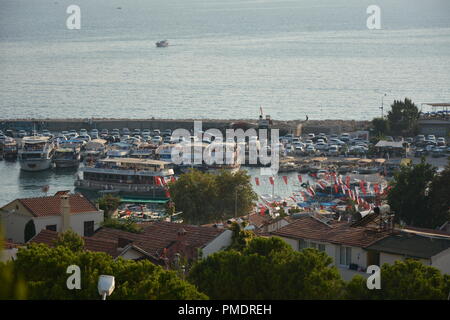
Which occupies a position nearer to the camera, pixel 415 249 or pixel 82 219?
pixel 415 249

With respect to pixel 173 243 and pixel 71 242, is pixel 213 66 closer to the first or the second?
pixel 173 243

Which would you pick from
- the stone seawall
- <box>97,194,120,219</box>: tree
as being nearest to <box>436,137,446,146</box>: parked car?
the stone seawall

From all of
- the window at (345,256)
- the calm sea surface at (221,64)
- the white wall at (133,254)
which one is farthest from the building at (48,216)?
the calm sea surface at (221,64)

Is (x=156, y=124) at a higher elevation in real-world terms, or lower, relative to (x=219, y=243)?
higher

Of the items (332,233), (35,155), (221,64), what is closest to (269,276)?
(332,233)

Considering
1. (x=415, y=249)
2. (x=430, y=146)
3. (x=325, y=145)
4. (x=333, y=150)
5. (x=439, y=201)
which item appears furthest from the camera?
(x=325, y=145)

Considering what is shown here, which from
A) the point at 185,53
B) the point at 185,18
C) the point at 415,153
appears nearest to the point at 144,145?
the point at 415,153
